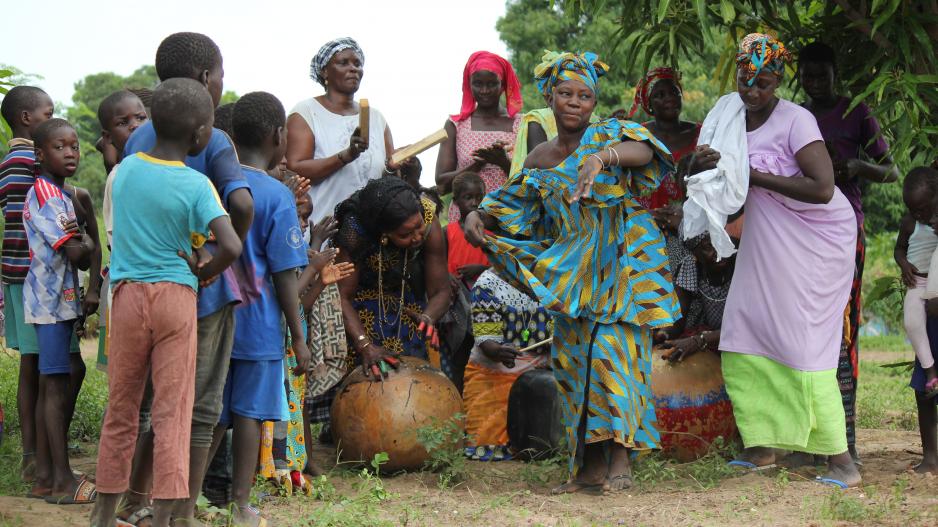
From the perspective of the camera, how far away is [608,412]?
5094 millimetres

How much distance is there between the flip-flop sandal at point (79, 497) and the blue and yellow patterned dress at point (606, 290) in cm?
217

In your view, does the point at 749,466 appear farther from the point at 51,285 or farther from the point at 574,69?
the point at 51,285

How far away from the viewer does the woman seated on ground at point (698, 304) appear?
5.93m

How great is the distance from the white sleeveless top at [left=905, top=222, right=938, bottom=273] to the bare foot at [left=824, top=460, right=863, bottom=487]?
1134 mm

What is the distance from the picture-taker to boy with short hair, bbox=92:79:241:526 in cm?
371

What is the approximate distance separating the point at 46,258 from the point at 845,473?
3.86 m

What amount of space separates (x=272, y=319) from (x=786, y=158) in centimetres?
259

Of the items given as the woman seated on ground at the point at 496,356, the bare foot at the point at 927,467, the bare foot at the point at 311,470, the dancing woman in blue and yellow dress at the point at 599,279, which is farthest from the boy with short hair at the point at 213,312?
the bare foot at the point at 927,467

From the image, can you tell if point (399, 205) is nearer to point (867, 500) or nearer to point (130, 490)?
point (130, 490)

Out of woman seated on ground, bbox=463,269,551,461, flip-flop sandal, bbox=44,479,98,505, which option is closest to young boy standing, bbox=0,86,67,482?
flip-flop sandal, bbox=44,479,98,505

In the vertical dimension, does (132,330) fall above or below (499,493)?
above

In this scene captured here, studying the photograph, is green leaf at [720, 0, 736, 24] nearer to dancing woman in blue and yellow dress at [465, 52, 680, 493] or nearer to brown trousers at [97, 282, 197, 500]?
dancing woman in blue and yellow dress at [465, 52, 680, 493]

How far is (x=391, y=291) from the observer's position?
628cm

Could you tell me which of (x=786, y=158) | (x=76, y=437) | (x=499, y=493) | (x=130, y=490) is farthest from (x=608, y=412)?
(x=76, y=437)
